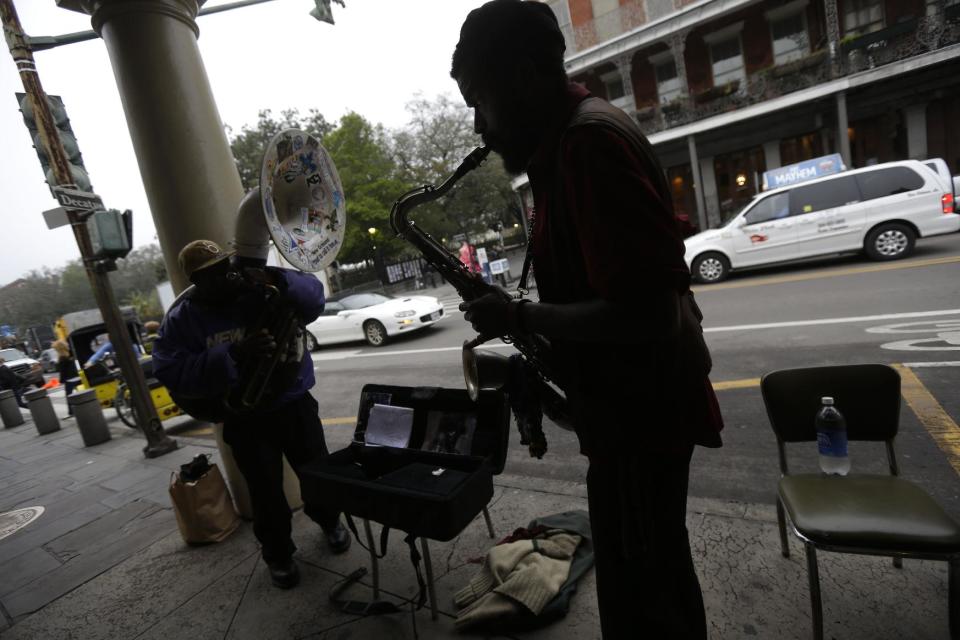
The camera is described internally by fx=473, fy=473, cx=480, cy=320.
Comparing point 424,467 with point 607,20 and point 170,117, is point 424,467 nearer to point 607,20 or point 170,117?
point 170,117

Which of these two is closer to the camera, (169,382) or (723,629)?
(723,629)

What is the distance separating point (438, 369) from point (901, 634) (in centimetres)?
638

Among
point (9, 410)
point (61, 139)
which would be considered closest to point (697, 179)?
point (61, 139)

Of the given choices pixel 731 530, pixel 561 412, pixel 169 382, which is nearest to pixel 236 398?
pixel 169 382

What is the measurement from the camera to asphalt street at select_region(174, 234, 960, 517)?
3291mm

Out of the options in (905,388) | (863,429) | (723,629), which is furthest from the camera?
(905,388)

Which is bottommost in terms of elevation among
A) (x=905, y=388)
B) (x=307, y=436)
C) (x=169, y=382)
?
(x=905, y=388)

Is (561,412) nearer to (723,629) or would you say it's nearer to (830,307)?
(723,629)

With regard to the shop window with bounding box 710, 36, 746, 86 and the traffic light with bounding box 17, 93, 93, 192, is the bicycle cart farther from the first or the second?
the shop window with bounding box 710, 36, 746, 86

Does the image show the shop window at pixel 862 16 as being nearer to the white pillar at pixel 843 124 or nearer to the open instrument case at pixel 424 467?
the white pillar at pixel 843 124

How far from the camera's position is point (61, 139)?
5.40 m

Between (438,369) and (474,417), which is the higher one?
(474,417)

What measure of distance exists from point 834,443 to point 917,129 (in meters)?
20.9

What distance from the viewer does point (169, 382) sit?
101 inches
